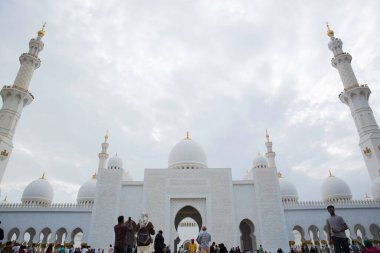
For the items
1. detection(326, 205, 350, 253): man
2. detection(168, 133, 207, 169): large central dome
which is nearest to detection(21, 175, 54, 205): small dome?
detection(168, 133, 207, 169): large central dome

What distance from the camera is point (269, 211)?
1903 centimetres

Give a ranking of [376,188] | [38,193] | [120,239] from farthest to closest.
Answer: [38,193] < [376,188] < [120,239]

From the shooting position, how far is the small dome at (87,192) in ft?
83.9

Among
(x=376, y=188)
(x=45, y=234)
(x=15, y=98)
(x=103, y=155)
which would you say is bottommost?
(x=45, y=234)

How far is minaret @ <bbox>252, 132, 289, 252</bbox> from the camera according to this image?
714 inches

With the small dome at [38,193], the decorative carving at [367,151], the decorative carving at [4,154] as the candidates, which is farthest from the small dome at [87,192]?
the decorative carving at [367,151]

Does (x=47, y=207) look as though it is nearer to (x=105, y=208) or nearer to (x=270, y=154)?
(x=105, y=208)

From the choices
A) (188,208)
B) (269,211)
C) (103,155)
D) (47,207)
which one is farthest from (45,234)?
(269,211)

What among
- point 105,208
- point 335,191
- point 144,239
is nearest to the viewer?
point 144,239

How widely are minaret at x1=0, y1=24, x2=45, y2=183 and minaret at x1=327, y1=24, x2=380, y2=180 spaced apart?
28.1 meters

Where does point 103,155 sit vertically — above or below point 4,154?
above

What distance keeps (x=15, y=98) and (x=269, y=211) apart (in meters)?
21.8

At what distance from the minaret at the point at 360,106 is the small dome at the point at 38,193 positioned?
2832 centimetres

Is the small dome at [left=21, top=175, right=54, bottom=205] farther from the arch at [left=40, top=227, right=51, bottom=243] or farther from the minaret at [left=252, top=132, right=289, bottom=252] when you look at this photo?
the minaret at [left=252, top=132, right=289, bottom=252]
